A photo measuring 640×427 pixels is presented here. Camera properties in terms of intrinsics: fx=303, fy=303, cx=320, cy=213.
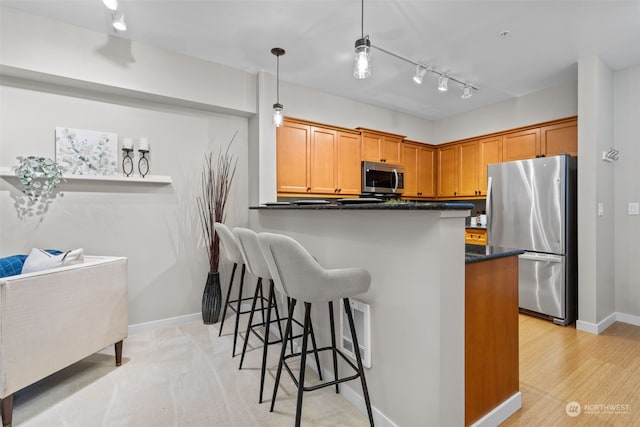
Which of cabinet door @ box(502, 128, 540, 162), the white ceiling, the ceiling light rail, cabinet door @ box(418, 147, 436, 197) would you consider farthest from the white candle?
cabinet door @ box(502, 128, 540, 162)

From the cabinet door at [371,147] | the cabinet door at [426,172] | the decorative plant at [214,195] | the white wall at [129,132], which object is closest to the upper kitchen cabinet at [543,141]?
the cabinet door at [426,172]

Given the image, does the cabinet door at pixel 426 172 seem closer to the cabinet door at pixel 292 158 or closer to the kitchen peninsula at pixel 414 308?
the cabinet door at pixel 292 158

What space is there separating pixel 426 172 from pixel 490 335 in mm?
3733

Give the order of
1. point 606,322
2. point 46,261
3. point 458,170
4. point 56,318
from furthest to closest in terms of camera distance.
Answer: point 458,170
point 606,322
point 46,261
point 56,318

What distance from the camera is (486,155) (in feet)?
14.2

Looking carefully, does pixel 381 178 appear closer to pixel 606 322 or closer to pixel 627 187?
pixel 627 187

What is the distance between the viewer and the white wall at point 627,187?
10.1 ft

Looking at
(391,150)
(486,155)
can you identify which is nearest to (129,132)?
(391,150)

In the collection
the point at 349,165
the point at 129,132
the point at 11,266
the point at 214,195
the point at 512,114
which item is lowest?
the point at 11,266

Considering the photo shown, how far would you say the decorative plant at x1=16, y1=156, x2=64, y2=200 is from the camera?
235cm

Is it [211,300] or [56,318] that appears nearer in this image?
[56,318]

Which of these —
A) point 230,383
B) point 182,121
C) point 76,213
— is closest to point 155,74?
point 182,121

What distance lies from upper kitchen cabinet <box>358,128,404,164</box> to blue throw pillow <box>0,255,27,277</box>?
3.58 m

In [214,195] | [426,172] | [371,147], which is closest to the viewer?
[214,195]
